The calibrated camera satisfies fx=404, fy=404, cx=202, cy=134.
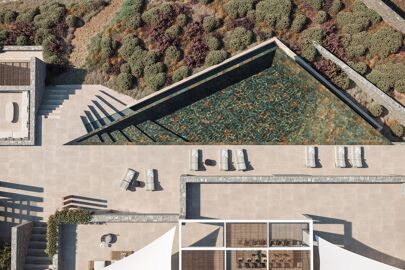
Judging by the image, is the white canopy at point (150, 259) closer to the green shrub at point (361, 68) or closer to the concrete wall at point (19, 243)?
the concrete wall at point (19, 243)

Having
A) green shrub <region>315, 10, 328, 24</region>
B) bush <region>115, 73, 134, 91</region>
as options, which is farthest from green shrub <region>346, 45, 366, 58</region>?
bush <region>115, 73, 134, 91</region>

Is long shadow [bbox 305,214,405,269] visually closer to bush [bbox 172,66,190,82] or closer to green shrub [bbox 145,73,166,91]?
bush [bbox 172,66,190,82]

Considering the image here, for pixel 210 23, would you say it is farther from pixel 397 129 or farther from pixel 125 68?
pixel 397 129

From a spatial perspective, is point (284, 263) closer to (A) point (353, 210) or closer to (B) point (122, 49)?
(A) point (353, 210)

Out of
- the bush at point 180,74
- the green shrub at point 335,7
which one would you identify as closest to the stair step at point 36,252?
the bush at point 180,74

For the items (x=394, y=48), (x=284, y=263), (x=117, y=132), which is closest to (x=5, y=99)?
(x=117, y=132)

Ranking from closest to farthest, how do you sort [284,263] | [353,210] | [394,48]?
[284,263]
[353,210]
[394,48]
